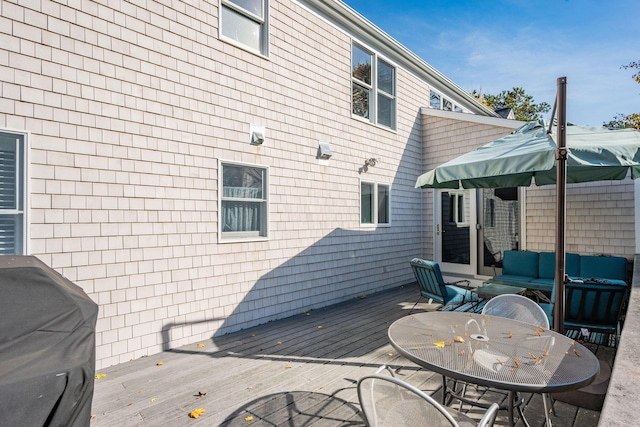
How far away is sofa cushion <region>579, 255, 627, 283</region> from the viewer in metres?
5.63

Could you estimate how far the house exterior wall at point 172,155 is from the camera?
135 inches

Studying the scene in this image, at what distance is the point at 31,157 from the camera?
3.29 meters

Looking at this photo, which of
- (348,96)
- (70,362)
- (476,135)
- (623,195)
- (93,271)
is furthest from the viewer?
(476,135)

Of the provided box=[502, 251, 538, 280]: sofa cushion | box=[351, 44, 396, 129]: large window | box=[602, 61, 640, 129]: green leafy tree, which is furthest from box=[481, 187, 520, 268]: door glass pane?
box=[602, 61, 640, 129]: green leafy tree

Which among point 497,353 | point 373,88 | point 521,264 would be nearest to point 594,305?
point 497,353

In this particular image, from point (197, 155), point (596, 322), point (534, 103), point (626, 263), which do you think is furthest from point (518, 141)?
point (534, 103)

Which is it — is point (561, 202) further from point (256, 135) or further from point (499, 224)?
point (499, 224)

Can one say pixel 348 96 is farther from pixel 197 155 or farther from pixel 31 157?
pixel 31 157

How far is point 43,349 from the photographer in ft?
5.47

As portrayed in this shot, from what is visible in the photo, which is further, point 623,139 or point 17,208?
point 623,139

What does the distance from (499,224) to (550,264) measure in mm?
1545

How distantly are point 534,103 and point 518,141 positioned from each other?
26.5m

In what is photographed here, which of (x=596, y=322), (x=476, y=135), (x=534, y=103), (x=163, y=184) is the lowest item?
(x=596, y=322)

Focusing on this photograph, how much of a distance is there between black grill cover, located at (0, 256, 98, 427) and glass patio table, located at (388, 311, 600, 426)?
1719 millimetres
